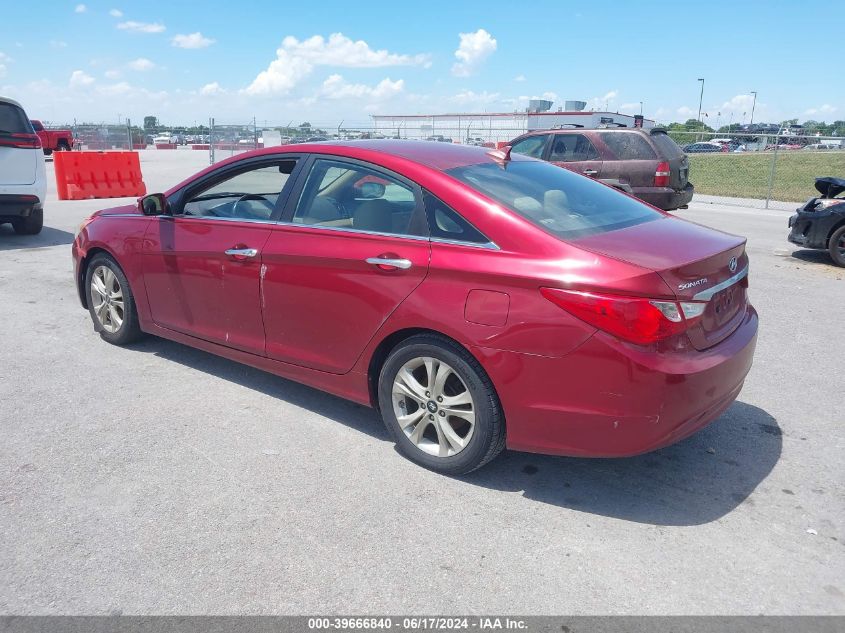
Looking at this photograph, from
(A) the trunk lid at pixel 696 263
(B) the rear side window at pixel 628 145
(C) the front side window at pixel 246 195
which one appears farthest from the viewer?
(B) the rear side window at pixel 628 145

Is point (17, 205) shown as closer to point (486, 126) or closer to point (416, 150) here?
point (416, 150)

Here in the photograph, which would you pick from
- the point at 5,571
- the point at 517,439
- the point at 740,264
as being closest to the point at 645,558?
the point at 517,439

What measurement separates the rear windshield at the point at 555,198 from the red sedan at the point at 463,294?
A: 0.7 inches

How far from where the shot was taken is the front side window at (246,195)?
4.45 metres

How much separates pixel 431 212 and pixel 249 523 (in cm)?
175

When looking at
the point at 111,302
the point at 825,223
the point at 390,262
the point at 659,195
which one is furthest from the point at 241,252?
the point at 659,195

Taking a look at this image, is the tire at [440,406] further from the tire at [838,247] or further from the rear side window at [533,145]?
the rear side window at [533,145]

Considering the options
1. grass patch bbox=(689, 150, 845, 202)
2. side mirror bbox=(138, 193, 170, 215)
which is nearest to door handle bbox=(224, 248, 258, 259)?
side mirror bbox=(138, 193, 170, 215)

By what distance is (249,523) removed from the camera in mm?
3201

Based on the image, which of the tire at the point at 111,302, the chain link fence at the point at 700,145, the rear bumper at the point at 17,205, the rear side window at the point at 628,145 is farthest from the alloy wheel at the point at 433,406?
the chain link fence at the point at 700,145

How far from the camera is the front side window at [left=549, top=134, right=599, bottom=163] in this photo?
12.6 metres

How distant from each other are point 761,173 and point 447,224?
2944 cm

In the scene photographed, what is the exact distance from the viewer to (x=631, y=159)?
40.3ft

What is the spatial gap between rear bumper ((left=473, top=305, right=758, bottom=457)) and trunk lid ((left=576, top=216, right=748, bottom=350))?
147 mm
